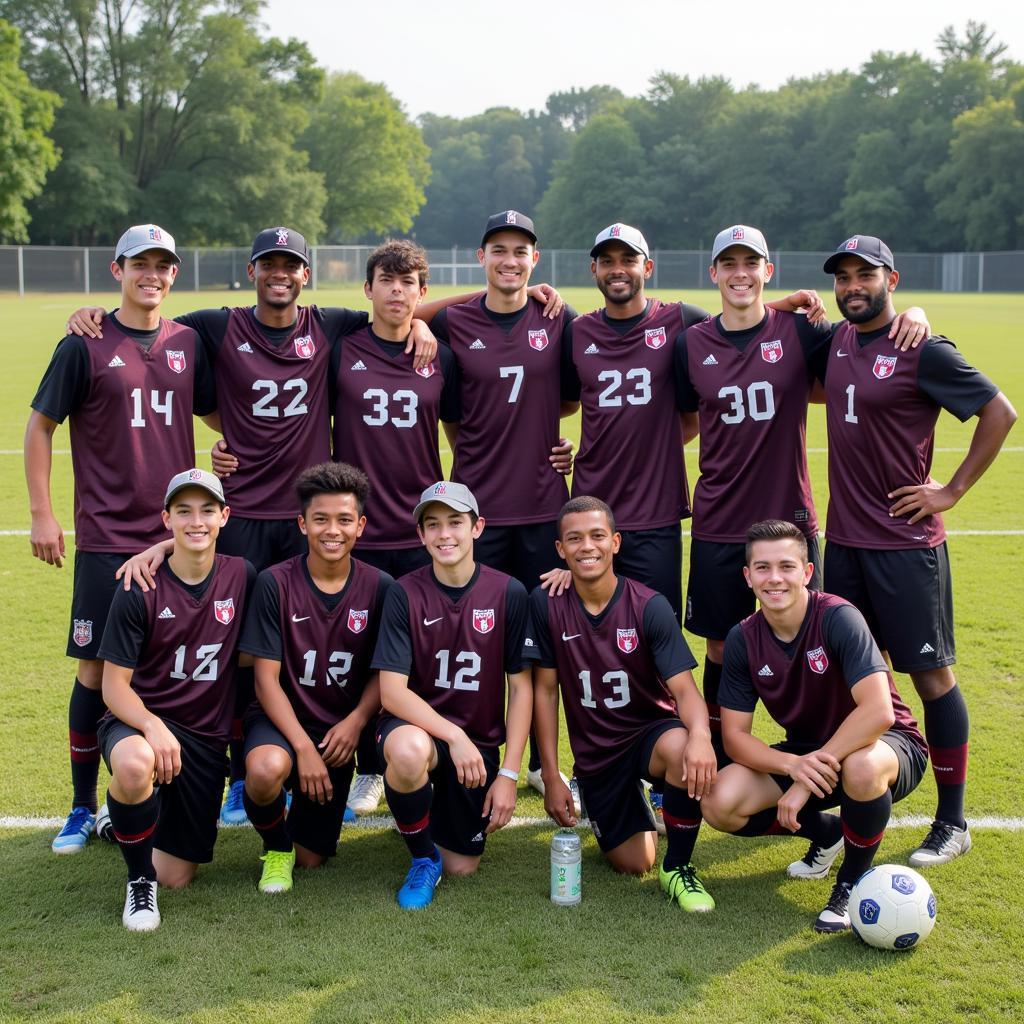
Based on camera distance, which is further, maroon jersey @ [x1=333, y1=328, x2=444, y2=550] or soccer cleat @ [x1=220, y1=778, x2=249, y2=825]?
maroon jersey @ [x1=333, y1=328, x2=444, y2=550]

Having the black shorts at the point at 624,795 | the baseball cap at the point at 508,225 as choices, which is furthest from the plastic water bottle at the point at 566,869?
the baseball cap at the point at 508,225

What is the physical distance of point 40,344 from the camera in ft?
86.0

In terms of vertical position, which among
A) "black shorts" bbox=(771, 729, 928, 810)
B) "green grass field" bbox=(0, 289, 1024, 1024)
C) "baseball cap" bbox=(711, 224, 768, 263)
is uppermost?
"baseball cap" bbox=(711, 224, 768, 263)

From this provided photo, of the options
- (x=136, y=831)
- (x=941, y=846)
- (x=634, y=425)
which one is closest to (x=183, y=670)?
(x=136, y=831)

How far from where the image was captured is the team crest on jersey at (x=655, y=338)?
18.2 ft

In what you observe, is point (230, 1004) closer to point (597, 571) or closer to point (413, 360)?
point (597, 571)

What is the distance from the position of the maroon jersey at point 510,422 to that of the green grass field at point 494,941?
1.41 meters

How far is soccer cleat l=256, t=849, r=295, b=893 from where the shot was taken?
4.56 meters

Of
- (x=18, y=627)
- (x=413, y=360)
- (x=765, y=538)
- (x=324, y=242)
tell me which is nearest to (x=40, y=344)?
(x=18, y=627)

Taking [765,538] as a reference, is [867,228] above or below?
above

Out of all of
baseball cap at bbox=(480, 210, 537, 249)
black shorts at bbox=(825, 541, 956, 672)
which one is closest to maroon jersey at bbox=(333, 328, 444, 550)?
baseball cap at bbox=(480, 210, 537, 249)

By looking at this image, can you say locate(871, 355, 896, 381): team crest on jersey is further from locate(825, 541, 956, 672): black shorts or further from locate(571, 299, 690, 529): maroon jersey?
locate(571, 299, 690, 529): maroon jersey

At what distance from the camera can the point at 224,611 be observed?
4.80m

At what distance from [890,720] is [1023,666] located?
2.96m
